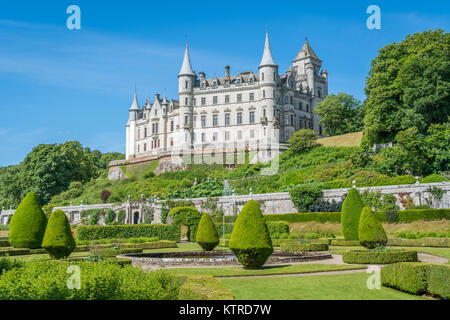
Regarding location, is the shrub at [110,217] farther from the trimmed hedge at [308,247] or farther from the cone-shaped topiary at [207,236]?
the trimmed hedge at [308,247]

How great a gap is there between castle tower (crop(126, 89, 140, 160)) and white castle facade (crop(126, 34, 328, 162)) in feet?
13.9

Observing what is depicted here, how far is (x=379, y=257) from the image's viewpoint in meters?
16.3

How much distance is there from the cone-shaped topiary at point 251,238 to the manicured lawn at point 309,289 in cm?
151

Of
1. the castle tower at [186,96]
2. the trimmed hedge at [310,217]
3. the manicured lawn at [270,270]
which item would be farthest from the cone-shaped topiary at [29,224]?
the castle tower at [186,96]

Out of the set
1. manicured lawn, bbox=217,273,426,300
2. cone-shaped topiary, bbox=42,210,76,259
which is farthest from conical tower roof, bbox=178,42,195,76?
manicured lawn, bbox=217,273,426,300

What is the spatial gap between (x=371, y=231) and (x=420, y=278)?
28.8 feet

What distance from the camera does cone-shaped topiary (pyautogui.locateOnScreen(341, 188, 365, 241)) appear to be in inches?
984

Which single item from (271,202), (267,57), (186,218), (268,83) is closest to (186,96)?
(268,83)

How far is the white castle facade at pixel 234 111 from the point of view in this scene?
236 feet

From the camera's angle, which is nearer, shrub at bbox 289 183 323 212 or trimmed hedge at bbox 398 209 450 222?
trimmed hedge at bbox 398 209 450 222

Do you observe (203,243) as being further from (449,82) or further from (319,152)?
(319,152)

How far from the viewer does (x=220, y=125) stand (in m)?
75.5

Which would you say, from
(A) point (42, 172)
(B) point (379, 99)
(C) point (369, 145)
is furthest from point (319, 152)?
(A) point (42, 172)

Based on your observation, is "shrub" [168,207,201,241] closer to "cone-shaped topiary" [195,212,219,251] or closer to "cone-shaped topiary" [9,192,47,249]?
"cone-shaped topiary" [9,192,47,249]
